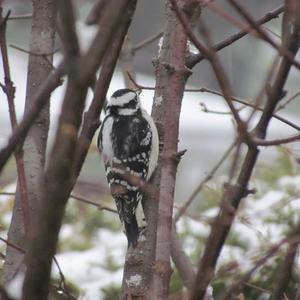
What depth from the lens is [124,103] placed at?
4.27 metres

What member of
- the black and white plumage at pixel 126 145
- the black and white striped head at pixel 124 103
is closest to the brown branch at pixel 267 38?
the black and white plumage at pixel 126 145

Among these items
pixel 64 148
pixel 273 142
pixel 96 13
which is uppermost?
pixel 96 13

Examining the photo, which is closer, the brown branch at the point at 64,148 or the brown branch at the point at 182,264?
the brown branch at the point at 64,148

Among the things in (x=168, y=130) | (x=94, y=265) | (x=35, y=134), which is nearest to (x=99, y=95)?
(x=168, y=130)

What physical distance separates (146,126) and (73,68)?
8.69ft

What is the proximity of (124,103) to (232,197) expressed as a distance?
9.28ft

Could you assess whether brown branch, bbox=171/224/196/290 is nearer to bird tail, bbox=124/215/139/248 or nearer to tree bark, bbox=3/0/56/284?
bird tail, bbox=124/215/139/248

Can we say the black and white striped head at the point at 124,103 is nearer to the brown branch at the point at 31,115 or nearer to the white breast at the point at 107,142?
the white breast at the point at 107,142

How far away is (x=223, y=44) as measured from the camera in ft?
8.64

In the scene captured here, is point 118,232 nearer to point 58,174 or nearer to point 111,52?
point 111,52

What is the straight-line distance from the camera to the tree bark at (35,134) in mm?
2477

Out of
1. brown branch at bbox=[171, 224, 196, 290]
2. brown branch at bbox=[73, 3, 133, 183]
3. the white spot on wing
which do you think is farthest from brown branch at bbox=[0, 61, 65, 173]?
brown branch at bbox=[171, 224, 196, 290]

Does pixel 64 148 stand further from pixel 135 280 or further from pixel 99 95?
pixel 135 280

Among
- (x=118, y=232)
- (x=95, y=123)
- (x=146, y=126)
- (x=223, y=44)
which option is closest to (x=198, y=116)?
(x=118, y=232)
